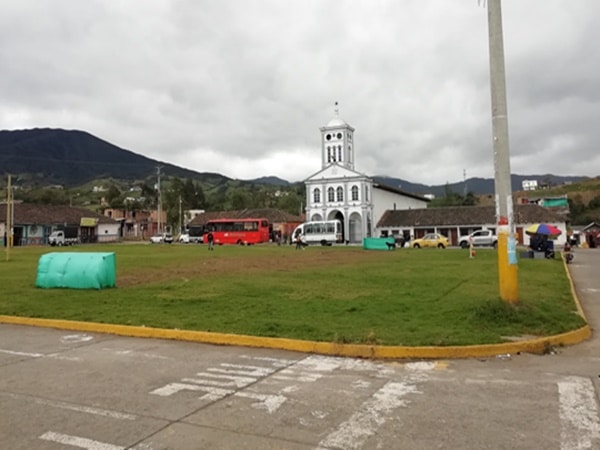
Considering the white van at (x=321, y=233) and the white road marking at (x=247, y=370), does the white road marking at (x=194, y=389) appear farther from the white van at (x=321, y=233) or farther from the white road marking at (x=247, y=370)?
the white van at (x=321, y=233)

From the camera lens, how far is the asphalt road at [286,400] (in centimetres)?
441

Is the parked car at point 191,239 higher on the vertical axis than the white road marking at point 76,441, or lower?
higher

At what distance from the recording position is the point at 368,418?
16.0ft

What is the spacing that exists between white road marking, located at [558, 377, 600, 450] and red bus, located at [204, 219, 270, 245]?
57.6m

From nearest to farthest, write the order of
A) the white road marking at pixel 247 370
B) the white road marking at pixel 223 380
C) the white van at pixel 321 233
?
the white road marking at pixel 223 380, the white road marking at pixel 247 370, the white van at pixel 321 233

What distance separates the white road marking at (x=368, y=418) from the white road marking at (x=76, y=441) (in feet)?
5.62

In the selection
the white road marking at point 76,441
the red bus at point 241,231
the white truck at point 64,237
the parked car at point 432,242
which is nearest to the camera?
the white road marking at point 76,441

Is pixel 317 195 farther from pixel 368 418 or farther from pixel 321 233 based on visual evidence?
pixel 368 418

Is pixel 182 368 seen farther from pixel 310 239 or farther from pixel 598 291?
pixel 310 239

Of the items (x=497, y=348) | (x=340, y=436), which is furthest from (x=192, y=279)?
(x=340, y=436)

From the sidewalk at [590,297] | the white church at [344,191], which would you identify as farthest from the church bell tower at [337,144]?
the sidewalk at [590,297]

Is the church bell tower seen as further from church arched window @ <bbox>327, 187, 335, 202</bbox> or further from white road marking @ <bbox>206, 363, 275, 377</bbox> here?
white road marking @ <bbox>206, 363, 275, 377</bbox>

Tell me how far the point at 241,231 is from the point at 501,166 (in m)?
55.0

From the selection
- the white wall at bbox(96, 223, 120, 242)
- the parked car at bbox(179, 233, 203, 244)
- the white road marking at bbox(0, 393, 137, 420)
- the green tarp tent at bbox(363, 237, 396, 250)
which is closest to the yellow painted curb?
the white road marking at bbox(0, 393, 137, 420)
